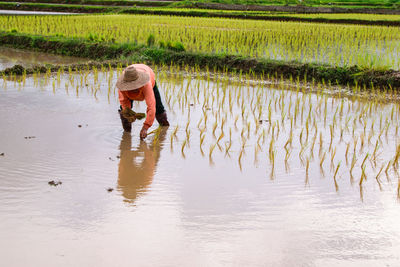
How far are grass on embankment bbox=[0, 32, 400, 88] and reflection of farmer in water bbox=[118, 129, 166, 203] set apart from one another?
3313mm

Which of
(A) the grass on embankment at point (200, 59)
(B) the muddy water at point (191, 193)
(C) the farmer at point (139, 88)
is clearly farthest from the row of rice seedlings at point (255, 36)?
(C) the farmer at point (139, 88)

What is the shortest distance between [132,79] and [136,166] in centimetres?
73

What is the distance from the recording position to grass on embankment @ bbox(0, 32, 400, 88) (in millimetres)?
6852

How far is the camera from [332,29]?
12305 mm

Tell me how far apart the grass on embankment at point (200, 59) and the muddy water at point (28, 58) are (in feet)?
0.67

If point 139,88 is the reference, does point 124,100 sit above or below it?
below

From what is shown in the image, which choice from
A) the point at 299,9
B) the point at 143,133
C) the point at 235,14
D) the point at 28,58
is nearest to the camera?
the point at 143,133

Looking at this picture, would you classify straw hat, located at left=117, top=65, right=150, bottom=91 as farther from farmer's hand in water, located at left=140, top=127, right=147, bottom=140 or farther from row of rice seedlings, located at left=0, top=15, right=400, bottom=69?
row of rice seedlings, located at left=0, top=15, right=400, bottom=69

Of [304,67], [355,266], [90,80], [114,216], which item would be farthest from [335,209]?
[90,80]

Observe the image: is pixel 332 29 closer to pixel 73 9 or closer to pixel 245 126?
pixel 245 126

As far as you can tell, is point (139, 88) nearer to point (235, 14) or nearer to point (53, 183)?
point (53, 183)

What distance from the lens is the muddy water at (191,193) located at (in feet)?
8.59

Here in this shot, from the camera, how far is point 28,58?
1016 centimetres

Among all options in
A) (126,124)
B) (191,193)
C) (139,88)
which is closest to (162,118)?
(126,124)
